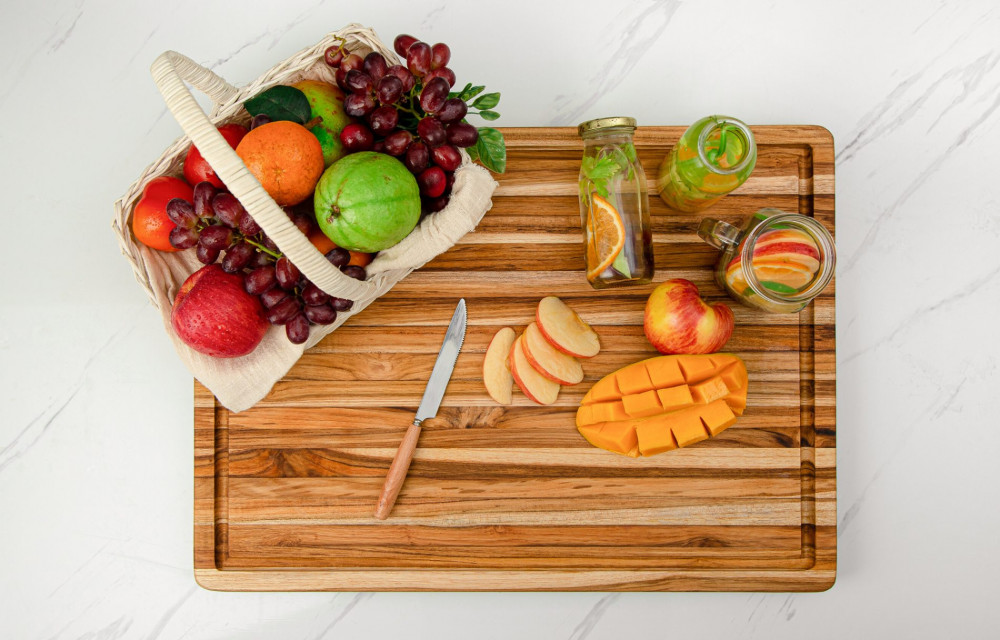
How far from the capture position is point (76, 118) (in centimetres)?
→ 134

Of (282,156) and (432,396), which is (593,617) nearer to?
(432,396)

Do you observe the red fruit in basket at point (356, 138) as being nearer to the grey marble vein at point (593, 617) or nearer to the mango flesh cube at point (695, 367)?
the mango flesh cube at point (695, 367)

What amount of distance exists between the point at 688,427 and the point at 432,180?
671mm

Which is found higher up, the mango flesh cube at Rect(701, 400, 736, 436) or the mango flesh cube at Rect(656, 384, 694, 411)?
the mango flesh cube at Rect(656, 384, 694, 411)

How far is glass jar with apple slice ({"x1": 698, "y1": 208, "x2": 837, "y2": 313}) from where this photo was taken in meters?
1.05

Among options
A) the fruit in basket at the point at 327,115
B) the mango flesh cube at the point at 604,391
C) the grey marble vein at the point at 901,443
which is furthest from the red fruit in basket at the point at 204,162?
the grey marble vein at the point at 901,443

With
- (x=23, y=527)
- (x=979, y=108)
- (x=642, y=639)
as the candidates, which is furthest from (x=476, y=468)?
(x=979, y=108)

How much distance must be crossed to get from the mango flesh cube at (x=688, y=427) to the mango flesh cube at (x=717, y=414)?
1cm

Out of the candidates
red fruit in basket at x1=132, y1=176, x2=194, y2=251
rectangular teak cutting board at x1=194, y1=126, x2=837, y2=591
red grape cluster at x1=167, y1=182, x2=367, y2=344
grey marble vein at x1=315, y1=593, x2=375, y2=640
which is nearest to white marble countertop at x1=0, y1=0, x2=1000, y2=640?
grey marble vein at x1=315, y1=593, x2=375, y2=640

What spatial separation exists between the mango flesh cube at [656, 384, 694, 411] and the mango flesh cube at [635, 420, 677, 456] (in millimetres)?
51

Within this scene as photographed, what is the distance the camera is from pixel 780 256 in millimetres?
1070

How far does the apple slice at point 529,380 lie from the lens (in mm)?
1175

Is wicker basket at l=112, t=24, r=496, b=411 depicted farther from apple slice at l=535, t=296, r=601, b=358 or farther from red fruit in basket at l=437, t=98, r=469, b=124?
apple slice at l=535, t=296, r=601, b=358

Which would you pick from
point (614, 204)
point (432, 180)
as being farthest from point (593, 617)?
point (432, 180)
